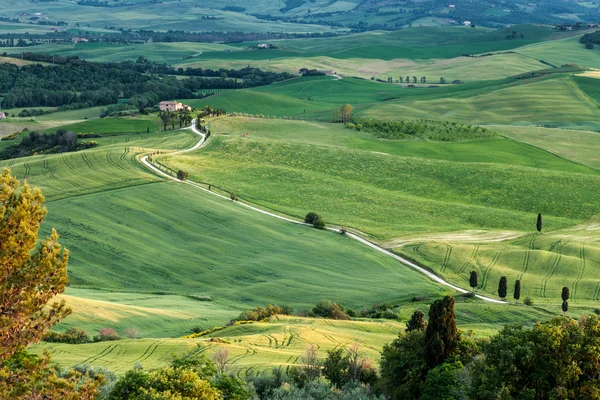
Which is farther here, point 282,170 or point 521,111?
point 521,111

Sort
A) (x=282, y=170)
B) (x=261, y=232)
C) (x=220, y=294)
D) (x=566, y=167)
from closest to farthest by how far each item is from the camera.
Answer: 1. (x=220, y=294)
2. (x=261, y=232)
3. (x=282, y=170)
4. (x=566, y=167)

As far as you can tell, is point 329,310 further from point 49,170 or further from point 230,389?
point 49,170

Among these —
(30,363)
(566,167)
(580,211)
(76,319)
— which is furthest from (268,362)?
(566,167)

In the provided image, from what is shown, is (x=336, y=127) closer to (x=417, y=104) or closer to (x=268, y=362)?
(x=417, y=104)

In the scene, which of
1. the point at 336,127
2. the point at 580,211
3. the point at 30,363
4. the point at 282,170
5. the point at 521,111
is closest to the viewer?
the point at 30,363

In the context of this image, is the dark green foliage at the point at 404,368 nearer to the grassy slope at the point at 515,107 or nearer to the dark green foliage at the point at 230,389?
the dark green foliage at the point at 230,389

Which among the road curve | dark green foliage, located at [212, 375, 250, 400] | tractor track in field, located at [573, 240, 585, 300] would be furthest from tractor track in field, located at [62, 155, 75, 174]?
dark green foliage, located at [212, 375, 250, 400]

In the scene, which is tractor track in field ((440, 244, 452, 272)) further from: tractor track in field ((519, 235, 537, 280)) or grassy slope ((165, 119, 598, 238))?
grassy slope ((165, 119, 598, 238))
